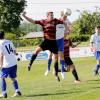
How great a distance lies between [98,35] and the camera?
2128 cm

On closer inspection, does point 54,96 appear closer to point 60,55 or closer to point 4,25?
point 60,55

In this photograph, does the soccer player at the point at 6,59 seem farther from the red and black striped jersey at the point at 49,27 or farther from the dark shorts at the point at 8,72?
the red and black striped jersey at the point at 49,27

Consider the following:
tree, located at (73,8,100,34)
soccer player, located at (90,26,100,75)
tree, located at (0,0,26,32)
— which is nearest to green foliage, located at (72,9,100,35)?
tree, located at (73,8,100,34)

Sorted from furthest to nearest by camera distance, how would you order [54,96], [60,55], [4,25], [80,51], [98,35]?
[4,25]
[80,51]
[98,35]
[60,55]
[54,96]

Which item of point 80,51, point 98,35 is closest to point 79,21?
point 80,51

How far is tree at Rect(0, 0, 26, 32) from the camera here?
94250 millimetres

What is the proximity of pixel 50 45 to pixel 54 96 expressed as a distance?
8.95ft

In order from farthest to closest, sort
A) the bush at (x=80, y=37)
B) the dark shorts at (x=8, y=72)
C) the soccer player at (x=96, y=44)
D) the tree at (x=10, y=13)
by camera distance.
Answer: the tree at (x=10, y=13)
the bush at (x=80, y=37)
the soccer player at (x=96, y=44)
the dark shorts at (x=8, y=72)

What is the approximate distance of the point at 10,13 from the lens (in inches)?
3752

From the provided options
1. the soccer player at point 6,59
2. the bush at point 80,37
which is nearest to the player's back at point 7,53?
the soccer player at point 6,59

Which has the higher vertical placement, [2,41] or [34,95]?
[2,41]

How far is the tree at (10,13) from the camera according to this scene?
9425 cm

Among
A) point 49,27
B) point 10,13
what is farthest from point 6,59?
point 10,13

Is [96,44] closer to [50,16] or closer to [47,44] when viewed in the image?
[47,44]
